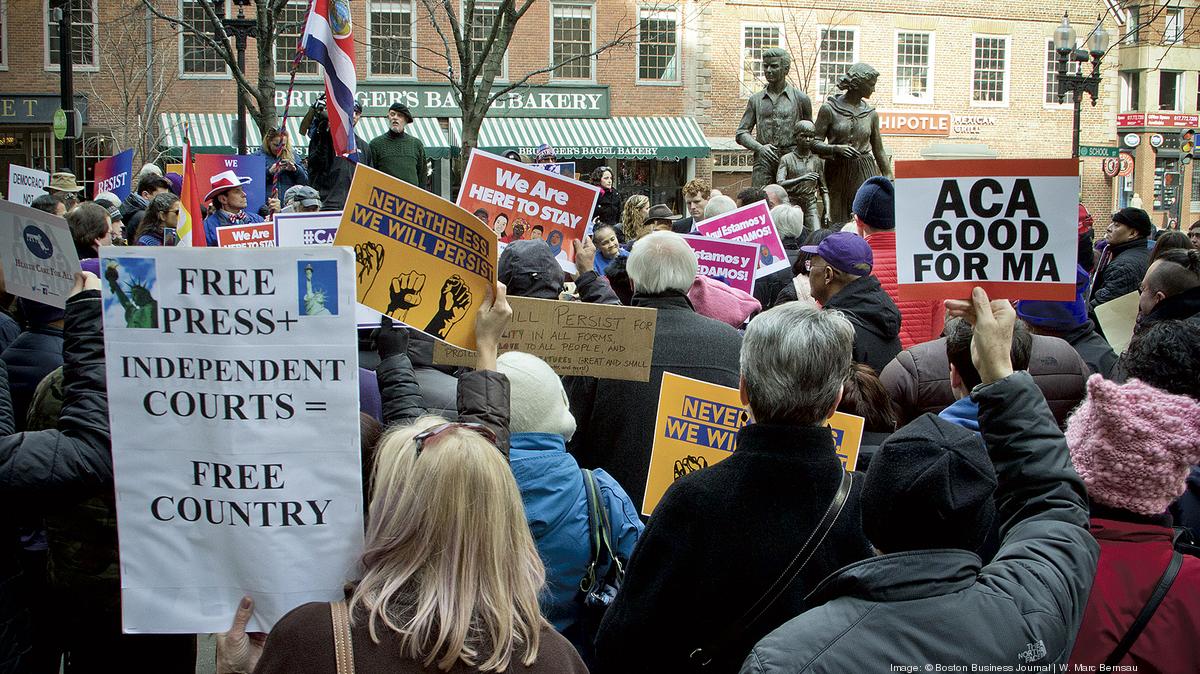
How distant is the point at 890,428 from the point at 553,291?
5.25 feet

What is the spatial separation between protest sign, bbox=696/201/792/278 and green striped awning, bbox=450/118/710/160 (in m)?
22.0

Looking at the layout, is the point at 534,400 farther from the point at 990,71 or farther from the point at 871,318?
the point at 990,71

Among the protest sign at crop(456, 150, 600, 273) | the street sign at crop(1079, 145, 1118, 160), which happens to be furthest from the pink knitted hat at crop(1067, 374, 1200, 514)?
the street sign at crop(1079, 145, 1118, 160)

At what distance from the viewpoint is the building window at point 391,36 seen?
97.3ft

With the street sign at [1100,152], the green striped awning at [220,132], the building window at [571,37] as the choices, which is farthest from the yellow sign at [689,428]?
the street sign at [1100,152]

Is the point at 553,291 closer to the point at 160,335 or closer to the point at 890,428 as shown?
the point at 890,428

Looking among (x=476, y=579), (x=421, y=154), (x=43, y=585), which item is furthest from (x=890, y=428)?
(x=421, y=154)

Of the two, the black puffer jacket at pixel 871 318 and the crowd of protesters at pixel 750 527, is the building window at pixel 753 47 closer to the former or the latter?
the black puffer jacket at pixel 871 318

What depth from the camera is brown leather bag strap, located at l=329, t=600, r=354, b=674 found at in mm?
1992

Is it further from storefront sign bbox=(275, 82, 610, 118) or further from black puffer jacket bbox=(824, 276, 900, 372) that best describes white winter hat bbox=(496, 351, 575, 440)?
storefront sign bbox=(275, 82, 610, 118)

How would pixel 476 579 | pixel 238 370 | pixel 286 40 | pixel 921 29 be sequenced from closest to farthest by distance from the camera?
pixel 476 579 → pixel 238 370 → pixel 286 40 → pixel 921 29

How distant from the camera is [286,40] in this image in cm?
2878

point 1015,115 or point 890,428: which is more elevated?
point 1015,115

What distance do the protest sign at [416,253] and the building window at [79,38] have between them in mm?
29025
